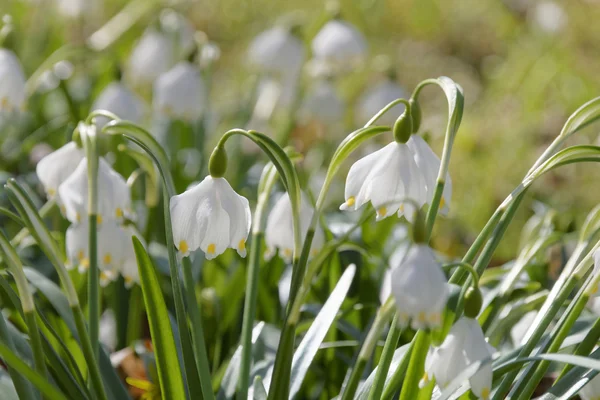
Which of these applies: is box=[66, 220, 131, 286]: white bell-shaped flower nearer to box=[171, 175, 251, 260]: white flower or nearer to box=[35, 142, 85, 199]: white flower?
box=[35, 142, 85, 199]: white flower

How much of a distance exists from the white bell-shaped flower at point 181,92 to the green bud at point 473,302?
1.63m

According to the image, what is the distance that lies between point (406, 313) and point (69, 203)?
801mm

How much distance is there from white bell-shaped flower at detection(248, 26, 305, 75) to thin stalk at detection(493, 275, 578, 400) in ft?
5.94

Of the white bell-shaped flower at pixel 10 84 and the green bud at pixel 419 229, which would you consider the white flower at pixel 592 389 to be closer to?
the green bud at pixel 419 229

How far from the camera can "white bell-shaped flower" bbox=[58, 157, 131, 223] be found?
1.46 metres

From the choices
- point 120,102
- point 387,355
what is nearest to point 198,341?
point 387,355

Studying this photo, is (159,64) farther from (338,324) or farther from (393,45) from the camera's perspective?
(393,45)

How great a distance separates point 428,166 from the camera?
124cm

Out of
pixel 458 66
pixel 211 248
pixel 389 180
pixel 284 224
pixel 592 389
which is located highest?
pixel 389 180

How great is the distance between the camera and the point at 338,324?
177 cm

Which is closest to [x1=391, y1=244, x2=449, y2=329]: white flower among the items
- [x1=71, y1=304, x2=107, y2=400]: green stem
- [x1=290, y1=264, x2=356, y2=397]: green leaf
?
[x1=290, y1=264, x2=356, y2=397]: green leaf

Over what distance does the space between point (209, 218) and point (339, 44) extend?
1.81m

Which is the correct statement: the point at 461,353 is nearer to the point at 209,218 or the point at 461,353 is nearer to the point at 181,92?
the point at 209,218

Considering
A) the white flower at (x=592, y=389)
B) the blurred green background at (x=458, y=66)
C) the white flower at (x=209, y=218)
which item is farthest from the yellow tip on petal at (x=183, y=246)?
the blurred green background at (x=458, y=66)
